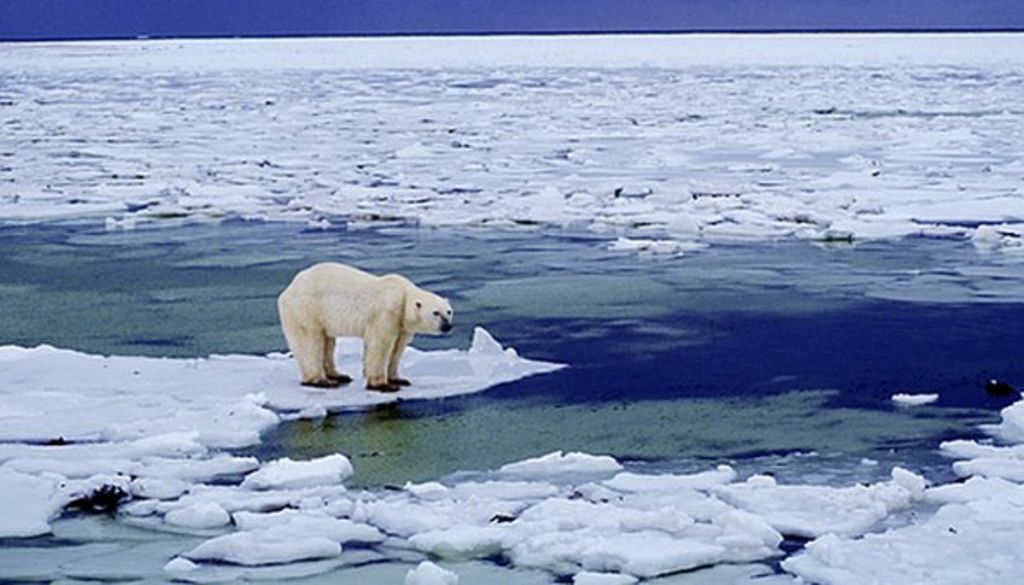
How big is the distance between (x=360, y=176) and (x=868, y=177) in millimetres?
5310

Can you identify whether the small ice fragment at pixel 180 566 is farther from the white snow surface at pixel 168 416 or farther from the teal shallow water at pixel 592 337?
the white snow surface at pixel 168 416

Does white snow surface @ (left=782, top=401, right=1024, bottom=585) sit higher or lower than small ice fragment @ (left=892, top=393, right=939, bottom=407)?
lower

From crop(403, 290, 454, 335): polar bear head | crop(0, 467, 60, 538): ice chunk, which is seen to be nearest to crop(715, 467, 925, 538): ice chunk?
crop(403, 290, 454, 335): polar bear head

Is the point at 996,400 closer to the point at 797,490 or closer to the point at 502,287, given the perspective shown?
the point at 797,490

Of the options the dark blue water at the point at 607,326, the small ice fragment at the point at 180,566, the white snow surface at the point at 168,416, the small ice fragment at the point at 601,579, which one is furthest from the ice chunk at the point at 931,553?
the small ice fragment at the point at 180,566

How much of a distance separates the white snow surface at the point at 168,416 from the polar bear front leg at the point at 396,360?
0.06 meters

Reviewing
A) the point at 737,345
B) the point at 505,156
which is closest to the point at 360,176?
the point at 505,156

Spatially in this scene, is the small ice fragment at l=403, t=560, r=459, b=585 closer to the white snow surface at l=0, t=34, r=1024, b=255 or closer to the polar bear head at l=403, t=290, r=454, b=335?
the polar bear head at l=403, t=290, r=454, b=335

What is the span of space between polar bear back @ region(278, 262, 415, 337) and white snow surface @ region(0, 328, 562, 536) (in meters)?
0.29

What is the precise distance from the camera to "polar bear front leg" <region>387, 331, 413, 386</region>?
683cm

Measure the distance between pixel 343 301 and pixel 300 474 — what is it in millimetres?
1444

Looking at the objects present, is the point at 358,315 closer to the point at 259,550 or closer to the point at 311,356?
the point at 311,356

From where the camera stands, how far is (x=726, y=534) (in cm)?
469

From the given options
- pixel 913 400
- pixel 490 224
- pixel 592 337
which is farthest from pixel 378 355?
pixel 490 224
